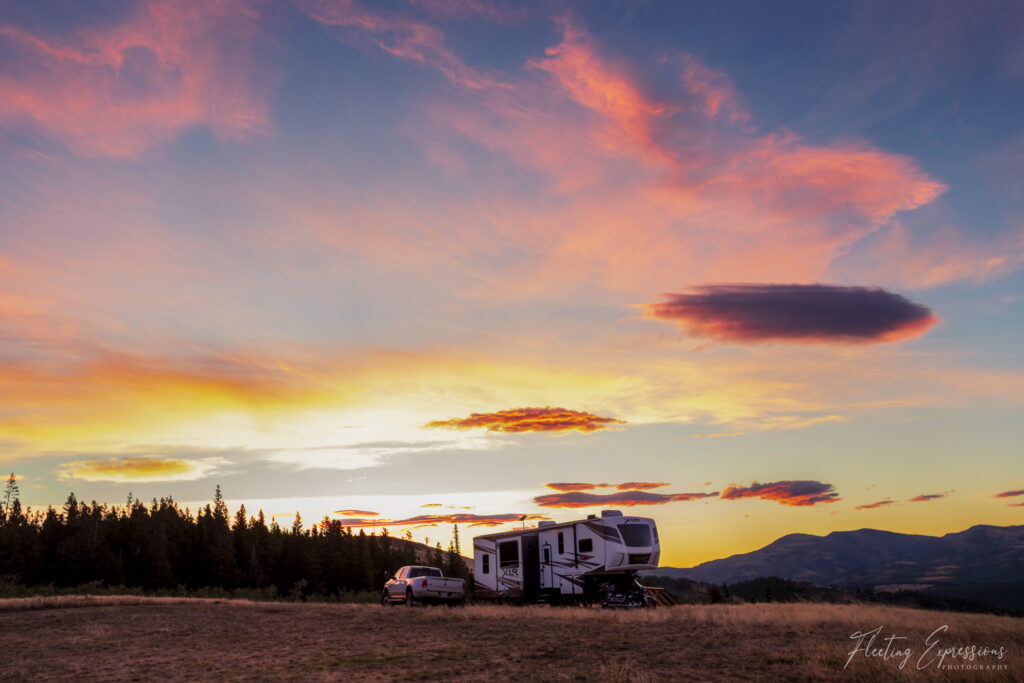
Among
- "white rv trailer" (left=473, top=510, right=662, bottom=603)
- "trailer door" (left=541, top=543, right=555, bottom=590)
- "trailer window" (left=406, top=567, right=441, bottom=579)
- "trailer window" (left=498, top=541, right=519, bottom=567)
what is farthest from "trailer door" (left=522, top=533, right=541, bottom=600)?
"trailer window" (left=406, top=567, right=441, bottom=579)

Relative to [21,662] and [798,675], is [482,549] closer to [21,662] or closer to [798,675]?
[21,662]

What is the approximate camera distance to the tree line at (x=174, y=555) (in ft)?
276

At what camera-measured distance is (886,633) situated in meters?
16.2

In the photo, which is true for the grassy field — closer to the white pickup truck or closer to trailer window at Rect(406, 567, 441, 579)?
the white pickup truck

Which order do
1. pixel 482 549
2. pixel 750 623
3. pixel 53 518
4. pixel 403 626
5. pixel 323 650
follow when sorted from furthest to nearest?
pixel 53 518
pixel 482 549
pixel 403 626
pixel 750 623
pixel 323 650

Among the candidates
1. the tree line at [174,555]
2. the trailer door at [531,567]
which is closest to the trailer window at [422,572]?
the trailer door at [531,567]

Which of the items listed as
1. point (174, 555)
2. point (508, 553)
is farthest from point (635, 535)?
point (174, 555)

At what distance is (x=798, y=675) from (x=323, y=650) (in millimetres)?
11344

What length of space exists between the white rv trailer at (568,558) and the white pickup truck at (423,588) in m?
2.55

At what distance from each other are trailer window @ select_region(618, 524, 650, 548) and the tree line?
2376 inches

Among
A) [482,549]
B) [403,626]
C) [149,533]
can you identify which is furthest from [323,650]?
[149,533]

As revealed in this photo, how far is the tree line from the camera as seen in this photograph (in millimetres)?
84125

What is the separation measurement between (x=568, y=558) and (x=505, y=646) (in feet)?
44.1

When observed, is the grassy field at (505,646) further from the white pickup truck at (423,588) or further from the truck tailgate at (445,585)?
the truck tailgate at (445,585)
